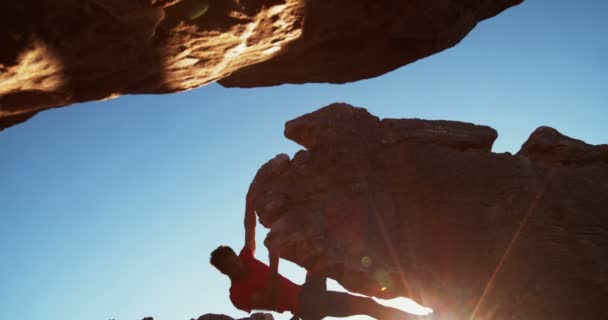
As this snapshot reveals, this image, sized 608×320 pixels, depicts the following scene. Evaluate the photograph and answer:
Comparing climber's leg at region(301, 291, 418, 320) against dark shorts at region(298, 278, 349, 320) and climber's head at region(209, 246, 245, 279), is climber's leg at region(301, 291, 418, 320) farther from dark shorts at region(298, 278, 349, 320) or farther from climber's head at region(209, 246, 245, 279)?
climber's head at region(209, 246, 245, 279)

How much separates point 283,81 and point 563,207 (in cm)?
812

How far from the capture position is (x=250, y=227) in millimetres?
11641

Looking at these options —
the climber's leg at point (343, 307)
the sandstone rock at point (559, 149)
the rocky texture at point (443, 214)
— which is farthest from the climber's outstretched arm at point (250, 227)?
the sandstone rock at point (559, 149)

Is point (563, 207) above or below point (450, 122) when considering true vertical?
below

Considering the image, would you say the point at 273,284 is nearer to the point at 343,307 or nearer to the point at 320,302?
the point at 320,302

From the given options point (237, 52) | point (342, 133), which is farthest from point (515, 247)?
point (237, 52)

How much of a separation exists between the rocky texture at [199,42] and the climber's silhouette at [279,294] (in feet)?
13.8

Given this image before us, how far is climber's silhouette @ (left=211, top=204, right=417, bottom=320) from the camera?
9.43m

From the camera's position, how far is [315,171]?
1206 cm

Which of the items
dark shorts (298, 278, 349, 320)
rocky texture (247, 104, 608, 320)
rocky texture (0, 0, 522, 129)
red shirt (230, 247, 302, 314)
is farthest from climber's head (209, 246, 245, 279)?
rocky texture (0, 0, 522, 129)

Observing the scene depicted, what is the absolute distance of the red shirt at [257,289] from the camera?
952cm

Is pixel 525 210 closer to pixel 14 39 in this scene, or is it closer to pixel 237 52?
pixel 237 52

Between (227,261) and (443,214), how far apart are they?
596 cm

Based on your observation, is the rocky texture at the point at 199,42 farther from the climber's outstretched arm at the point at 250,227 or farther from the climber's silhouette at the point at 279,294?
the climber's silhouette at the point at 279,294
